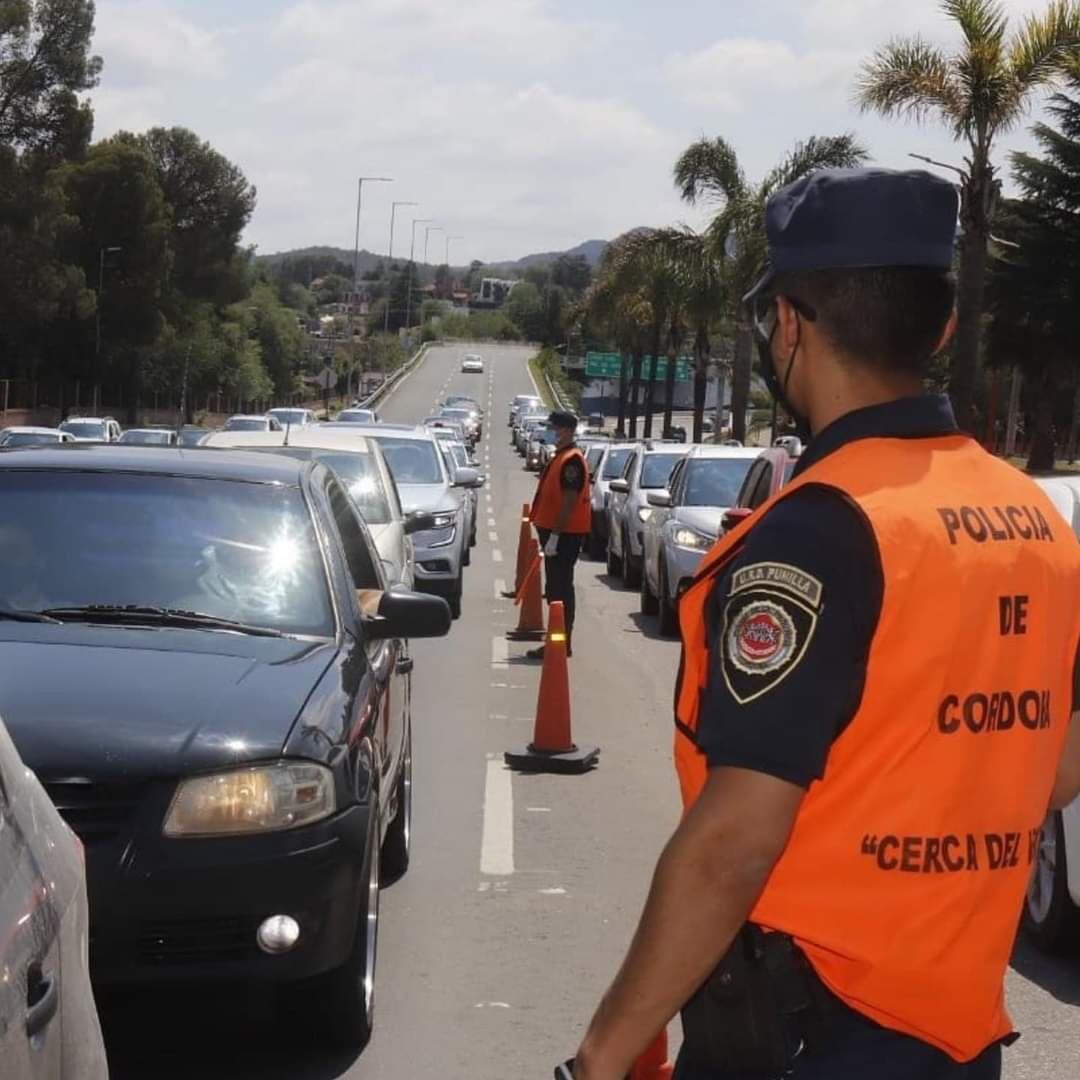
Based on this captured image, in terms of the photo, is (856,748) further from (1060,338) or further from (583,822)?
(1060,338)

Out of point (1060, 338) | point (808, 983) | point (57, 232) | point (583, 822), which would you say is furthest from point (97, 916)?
point (57, 232)

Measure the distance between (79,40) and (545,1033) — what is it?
69.5 meters

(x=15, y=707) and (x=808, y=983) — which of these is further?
(x=15, y=707)

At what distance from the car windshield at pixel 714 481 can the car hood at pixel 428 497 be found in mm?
2221

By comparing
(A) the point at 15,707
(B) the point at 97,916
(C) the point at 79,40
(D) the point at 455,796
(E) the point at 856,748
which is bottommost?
(D) the point at 455,796

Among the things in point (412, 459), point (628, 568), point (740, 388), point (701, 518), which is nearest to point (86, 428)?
point (740, 388)

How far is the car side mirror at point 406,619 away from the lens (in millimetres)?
6531

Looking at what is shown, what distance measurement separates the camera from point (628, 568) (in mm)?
23594

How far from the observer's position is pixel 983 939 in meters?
2.58

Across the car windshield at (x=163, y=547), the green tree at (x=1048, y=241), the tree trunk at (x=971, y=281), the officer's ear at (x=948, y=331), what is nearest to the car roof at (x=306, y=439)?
the car windshield at (x=163, y=547)

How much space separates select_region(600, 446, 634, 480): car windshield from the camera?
30.9 m

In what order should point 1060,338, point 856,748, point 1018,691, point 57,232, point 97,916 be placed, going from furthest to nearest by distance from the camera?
point 57,232 → point 1060,338 → point 97,916 → point 1018,691 → point 856,748

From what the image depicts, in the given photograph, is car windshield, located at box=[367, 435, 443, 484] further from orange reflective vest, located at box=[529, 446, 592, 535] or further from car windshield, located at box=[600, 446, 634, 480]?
car windshield, located at box=[600, 446, 634, 480]

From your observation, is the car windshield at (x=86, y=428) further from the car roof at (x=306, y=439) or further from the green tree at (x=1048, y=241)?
the car roof at (x=306, y=439)
